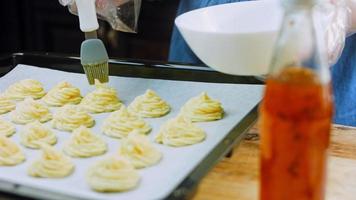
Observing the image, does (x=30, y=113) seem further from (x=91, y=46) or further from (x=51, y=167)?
(x=51, y=167)

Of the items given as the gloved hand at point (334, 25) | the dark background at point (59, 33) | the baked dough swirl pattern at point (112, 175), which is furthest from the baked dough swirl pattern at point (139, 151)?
the dark background at point (59, 33)

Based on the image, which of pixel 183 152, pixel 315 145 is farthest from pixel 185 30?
pixel 315 145

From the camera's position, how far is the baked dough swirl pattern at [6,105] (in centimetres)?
154

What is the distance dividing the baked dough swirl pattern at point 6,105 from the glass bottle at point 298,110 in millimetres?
950

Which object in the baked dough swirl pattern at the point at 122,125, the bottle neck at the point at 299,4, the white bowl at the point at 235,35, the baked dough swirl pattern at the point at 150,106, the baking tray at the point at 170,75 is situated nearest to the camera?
the bottle neck at the point at 299,4

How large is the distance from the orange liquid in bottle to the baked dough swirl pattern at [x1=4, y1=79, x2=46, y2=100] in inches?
38.8

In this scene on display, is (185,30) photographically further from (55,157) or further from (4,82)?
(4,82)

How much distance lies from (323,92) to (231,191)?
337 millimetres

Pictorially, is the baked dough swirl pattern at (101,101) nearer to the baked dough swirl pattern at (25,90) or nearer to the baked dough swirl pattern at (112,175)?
the baked dough swirl pattern at (25,90)

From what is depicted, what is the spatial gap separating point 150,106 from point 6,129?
0.35 m

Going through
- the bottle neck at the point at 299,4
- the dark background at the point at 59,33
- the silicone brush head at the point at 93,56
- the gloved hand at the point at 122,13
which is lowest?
the dark background at the point at 59,33

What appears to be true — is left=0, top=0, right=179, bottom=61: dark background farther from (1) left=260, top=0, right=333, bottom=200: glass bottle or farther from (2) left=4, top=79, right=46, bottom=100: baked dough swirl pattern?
(1) left=260, top=0, right=333, bottom=200: glass bottle

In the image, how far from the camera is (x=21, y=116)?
1478 mm

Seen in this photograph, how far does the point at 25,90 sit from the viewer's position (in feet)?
5.33
